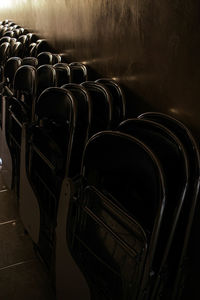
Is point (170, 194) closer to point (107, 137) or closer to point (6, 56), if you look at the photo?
point (107, 137)

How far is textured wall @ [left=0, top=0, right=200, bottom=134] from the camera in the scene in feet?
3.79

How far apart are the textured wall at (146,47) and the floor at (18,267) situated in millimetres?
898

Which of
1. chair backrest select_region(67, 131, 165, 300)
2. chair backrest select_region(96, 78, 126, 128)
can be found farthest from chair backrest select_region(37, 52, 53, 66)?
chair backrest select_region(67, 131, 165, 300)

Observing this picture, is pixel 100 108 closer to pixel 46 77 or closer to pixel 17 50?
pixel 46 77

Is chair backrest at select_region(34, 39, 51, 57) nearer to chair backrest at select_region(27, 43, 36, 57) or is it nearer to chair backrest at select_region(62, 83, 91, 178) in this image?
chair backrest at select_region(27, 43, 36, 57)

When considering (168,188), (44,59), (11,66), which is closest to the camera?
(168,188)

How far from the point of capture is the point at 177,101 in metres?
1.24

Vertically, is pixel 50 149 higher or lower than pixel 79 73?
lower

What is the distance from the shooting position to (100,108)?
59.9 inches

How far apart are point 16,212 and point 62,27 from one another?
1.55 meters

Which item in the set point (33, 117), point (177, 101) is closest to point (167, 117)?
point (177, 101)

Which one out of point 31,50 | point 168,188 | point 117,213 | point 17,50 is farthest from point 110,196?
point 31,50

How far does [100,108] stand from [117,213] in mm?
620

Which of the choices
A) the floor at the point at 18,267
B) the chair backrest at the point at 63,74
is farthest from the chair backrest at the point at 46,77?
the floor at the point at 18,267
